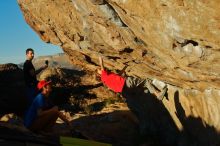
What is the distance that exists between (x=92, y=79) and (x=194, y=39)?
2152 cm

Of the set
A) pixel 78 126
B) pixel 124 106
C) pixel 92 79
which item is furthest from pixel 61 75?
pixel 78 126

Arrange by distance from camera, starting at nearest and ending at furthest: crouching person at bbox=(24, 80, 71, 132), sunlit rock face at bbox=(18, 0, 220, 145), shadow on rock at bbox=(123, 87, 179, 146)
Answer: sunlit rock face at bbox=(18, 0, 220, 145)
crouching person at bbox=(24, 80, 71, 132)
shadow on rock at bbox=(123, 87, 179, 146)

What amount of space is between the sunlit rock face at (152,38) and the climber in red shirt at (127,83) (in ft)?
1.13

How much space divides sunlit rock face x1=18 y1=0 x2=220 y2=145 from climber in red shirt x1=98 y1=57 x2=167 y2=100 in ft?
1.13

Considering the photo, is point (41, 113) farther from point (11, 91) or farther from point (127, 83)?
point (11, 91)

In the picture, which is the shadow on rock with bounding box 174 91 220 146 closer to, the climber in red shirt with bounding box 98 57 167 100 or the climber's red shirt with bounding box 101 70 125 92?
the climber in red shirt with bounding box 98 57 167 100

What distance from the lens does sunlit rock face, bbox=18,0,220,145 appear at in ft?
25.7

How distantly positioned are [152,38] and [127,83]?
584 cm

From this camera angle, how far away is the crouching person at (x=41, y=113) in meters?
10.1

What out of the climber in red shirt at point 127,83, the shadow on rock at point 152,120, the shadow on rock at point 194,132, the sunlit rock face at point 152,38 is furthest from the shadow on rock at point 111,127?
the shadow on rock at point 194,132

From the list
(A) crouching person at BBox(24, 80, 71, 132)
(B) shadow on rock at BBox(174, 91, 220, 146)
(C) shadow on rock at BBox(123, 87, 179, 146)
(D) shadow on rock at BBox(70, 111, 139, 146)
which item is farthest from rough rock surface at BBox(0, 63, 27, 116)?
(A) crouching person at BBox(24, 80, 71, 132)

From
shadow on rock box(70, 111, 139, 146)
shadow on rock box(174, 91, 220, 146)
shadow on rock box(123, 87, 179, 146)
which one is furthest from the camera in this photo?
shadow on rock box(70, 111, 139, 146)

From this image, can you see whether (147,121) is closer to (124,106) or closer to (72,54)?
(72,54)

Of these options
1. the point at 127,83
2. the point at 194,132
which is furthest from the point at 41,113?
the point at 127,83
